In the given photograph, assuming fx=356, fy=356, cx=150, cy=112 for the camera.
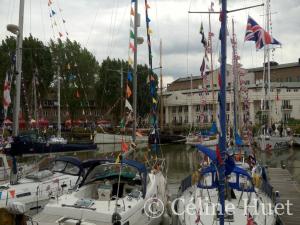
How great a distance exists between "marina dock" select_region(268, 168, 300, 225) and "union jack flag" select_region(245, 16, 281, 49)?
23.2 feet

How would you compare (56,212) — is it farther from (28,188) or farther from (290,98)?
(290,98)

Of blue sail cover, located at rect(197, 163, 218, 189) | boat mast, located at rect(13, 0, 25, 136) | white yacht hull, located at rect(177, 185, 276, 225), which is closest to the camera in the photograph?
white yacht hull, located at rect(177, 185, 276, 225)

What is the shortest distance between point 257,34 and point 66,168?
37.4ft

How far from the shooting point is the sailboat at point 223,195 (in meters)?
8.56

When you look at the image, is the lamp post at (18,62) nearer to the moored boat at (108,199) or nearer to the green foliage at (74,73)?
the moored boat at (108,199)

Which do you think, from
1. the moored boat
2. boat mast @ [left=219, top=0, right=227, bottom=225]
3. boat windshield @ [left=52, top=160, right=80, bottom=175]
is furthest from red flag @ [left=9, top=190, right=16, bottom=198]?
boat mast @ [left=219, top=0, right=227, bottom=225]

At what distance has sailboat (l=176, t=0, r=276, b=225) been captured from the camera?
337 inches

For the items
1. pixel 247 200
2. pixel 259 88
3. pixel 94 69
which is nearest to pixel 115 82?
pixel 94 69

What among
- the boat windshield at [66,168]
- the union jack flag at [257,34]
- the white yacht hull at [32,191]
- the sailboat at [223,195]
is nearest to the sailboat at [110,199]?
the sailboat at [223,195]

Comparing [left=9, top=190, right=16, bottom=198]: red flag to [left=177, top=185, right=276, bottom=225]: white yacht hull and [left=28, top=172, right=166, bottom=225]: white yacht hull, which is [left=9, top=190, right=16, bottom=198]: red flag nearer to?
[left=28, top=172, right=166, bottom=225]: white yacht hull

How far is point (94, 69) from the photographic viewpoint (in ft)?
236

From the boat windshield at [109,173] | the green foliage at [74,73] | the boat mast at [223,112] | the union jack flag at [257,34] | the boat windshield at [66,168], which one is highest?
the green foliage at [74,73]

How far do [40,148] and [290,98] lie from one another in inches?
2323

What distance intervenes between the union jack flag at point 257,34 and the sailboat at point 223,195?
6666 mm
